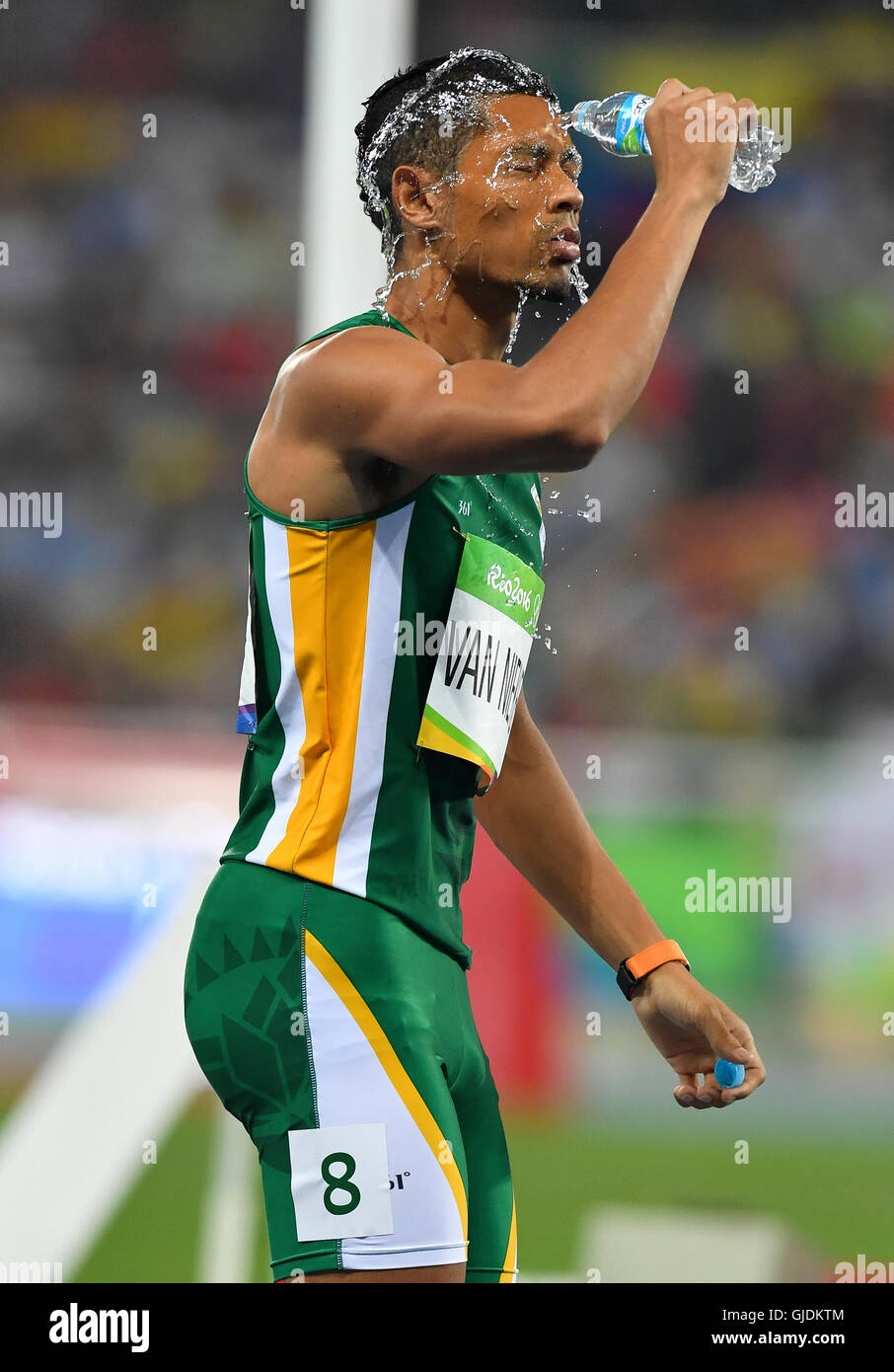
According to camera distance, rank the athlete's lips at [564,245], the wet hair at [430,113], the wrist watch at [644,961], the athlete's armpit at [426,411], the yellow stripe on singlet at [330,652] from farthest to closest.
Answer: the wrist watch at [644,961] < the wet hair at [430,113] < the athlete's lips at [564,245] < the yellow stripe on singlet at [330,652] < the athlete's armpit at [426,411]

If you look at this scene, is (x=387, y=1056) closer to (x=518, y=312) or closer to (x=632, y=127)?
(x=518, y=312)

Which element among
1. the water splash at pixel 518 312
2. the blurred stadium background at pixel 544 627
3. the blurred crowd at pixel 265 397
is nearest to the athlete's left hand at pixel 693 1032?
the water splash at pixel 518 312

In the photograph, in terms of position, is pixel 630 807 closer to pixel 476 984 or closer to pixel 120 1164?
pixel 476 984

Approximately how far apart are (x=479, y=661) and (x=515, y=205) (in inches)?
23.5

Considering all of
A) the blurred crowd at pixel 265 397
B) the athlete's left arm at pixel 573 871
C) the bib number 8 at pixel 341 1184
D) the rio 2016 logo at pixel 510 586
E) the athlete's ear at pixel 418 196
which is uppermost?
the blurred crowd at pixel 265 397

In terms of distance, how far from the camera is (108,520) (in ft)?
23.9

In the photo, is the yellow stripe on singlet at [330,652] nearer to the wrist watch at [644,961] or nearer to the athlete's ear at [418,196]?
the athlete's ear at [418,196]

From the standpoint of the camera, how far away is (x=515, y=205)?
2.02 metres

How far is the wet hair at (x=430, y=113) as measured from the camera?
2119 mm

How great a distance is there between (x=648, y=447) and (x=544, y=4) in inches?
94.3

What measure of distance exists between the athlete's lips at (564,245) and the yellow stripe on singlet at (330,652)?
0.45 m

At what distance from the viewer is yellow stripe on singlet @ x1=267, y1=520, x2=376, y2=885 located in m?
1.89

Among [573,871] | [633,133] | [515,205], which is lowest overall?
[573,871]

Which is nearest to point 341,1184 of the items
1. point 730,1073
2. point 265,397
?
point 730,1073
